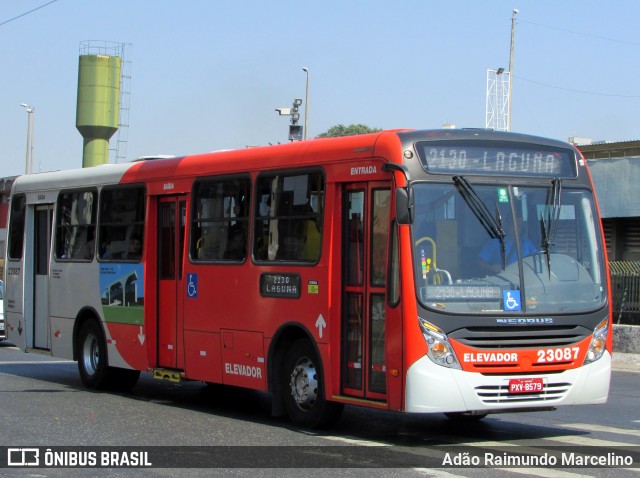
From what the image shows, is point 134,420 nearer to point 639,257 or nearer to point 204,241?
point 204,241

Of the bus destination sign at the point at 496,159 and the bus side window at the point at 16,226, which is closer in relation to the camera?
the bus destination sign at the point at 496,159

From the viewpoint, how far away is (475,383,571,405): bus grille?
9641mm

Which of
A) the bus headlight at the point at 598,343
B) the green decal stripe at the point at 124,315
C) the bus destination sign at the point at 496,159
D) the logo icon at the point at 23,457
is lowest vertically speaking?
the logo icon at the point at 23,457

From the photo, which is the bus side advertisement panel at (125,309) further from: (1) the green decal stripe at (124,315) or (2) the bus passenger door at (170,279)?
(2) the bus passenger door at (170,279)

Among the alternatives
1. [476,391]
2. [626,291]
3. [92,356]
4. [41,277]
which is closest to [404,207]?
[476,391]

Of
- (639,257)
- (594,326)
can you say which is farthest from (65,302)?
(639,257)

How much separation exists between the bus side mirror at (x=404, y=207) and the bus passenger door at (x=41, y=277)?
8657 millimetres

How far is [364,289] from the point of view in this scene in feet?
34.2

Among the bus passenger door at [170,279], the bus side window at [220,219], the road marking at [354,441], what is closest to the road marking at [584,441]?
the road marking at [354,441]

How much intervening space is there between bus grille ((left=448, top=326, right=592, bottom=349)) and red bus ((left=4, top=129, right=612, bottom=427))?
1 cm

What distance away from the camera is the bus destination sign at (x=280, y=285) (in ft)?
37.0

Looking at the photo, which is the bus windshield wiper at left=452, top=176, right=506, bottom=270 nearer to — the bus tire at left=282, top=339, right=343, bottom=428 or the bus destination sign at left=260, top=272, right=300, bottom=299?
the bus destination sign at left=260, top=272, right=300, bottom=299

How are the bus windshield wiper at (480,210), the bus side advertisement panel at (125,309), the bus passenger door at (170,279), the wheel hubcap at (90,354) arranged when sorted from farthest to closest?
the wheel hubcap at (90,354) < the bus side advertisement panel at (125,309) < the bus passenger door at (170,279) < the bus windshield wiper at (480,210)

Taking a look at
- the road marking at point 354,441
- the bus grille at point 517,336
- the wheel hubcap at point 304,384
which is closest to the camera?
the bus grille at point 517,336
